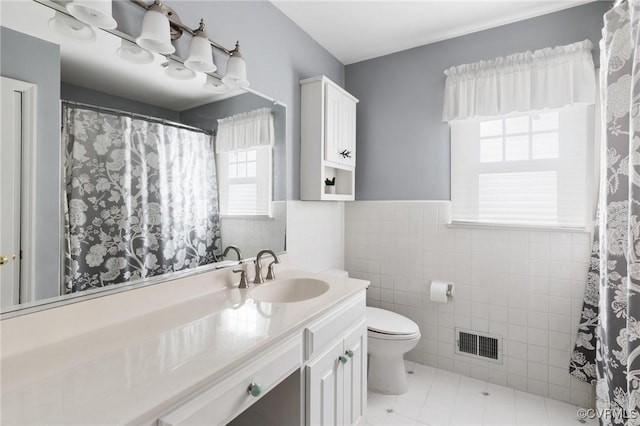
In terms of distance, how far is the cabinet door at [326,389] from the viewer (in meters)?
1.22

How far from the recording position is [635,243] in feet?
3.78

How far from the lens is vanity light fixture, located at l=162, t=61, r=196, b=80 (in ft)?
4.33

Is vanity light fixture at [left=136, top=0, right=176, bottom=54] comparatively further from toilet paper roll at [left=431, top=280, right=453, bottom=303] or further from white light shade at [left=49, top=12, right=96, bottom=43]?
toilet paper roll at [left=431, top=280, right=453, bottom=303]

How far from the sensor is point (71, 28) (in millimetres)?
1020

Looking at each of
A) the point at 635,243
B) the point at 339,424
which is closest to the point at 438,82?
the point at 635,243

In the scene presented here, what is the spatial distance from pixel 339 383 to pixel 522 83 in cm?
210

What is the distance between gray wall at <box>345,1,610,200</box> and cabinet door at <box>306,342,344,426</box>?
1.46m

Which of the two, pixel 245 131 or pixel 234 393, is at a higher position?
pixel 245 131

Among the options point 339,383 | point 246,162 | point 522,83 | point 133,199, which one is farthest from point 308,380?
point 522,83

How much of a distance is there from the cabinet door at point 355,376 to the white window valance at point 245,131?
1.14 meters

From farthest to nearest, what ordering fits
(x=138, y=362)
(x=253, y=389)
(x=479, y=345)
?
(x=479, y=345)
(x=253, y=389)
(x=138, y=362)

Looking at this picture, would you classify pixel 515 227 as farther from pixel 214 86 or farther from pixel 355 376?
pixel 214 86

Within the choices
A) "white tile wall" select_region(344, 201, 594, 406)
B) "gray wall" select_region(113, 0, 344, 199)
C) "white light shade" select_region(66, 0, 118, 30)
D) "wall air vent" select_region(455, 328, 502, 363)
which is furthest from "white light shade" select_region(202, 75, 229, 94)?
"wall air vent" select_region(455, 328, 502, 363)

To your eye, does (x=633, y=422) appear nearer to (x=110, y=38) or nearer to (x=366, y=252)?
(x=366, y=252)
